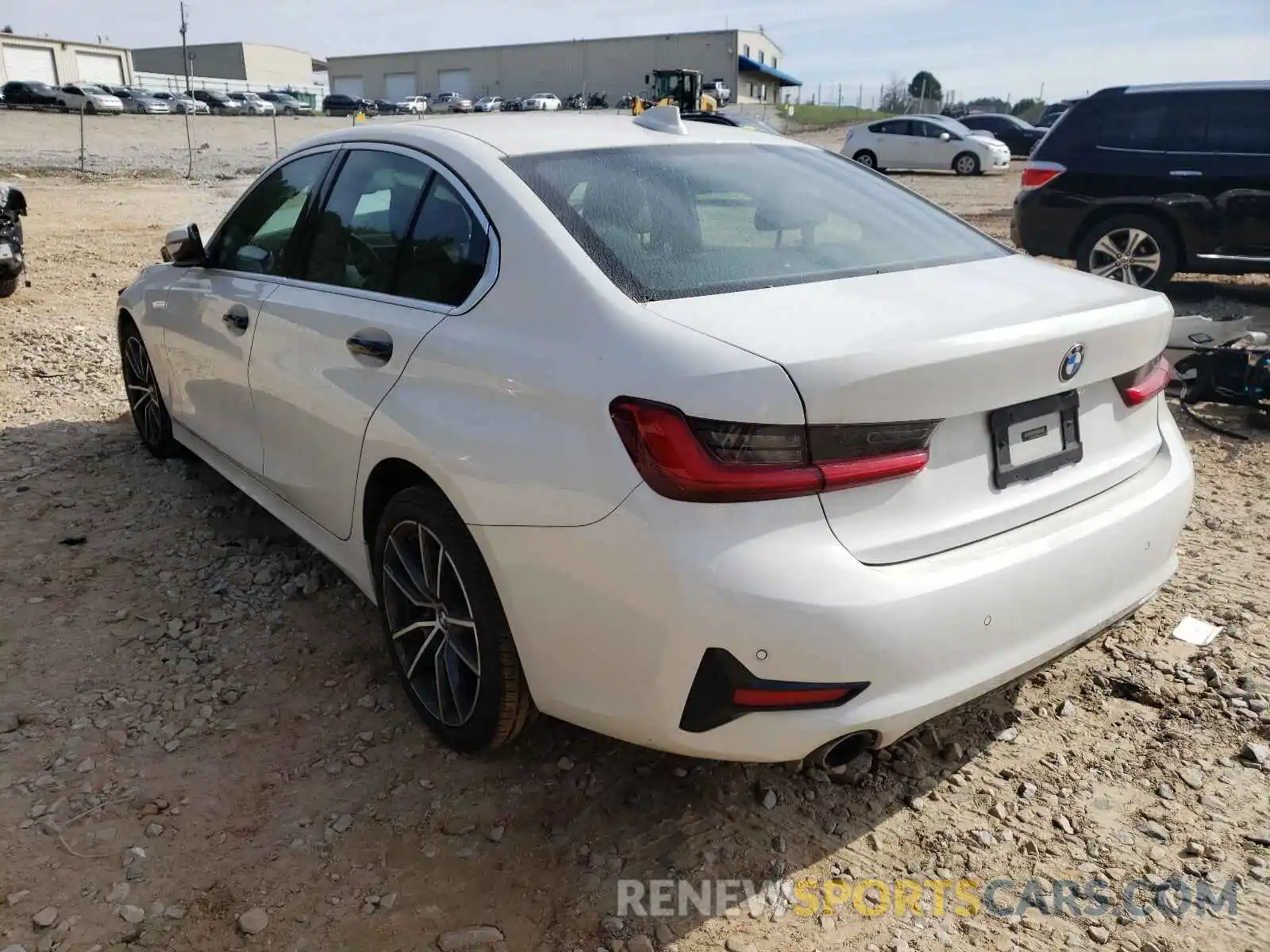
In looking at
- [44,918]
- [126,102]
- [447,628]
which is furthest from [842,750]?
[126,102]

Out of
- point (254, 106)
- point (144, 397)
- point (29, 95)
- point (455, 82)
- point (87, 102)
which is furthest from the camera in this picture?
point (455, 82)

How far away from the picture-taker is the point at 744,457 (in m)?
1.92

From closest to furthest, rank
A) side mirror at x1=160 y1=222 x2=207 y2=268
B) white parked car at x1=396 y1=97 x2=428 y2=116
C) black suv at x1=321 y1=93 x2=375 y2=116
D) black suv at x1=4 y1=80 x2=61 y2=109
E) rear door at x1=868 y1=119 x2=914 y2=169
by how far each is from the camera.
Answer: side mirror at x1=160 y1=222 x2=207 y2=268 → rear door at x1=868 y1=119 x2=914 y2=169 → black suv at x1=4 y1=80 x2=61 y2=109 → white parked car at x1=396 y1=97 x2=428 y2=116 → black suv at x1=321 y1=93 x2=375 y2=116

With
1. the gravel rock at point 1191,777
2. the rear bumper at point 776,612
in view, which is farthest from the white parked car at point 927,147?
the rear bumper at point 776,612

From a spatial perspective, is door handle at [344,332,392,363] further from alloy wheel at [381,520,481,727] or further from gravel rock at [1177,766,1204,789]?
gravel rock at [1177,766,1204,789]

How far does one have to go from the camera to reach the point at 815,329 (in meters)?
2.07

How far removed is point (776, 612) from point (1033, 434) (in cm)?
79

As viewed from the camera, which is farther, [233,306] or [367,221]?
[233,306]

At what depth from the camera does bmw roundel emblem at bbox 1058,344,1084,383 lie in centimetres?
223

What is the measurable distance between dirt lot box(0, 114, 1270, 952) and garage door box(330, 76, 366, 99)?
94.4 m

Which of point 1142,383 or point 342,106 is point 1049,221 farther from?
point 342,106

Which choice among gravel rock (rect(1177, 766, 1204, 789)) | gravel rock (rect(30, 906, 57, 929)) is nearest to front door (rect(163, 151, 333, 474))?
gravel rock (rect(30, 906, 57, 929))

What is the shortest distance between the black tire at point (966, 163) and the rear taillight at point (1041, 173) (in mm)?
17177

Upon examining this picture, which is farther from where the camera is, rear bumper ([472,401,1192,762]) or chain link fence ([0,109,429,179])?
chain link fence ([0,109,429,179])
